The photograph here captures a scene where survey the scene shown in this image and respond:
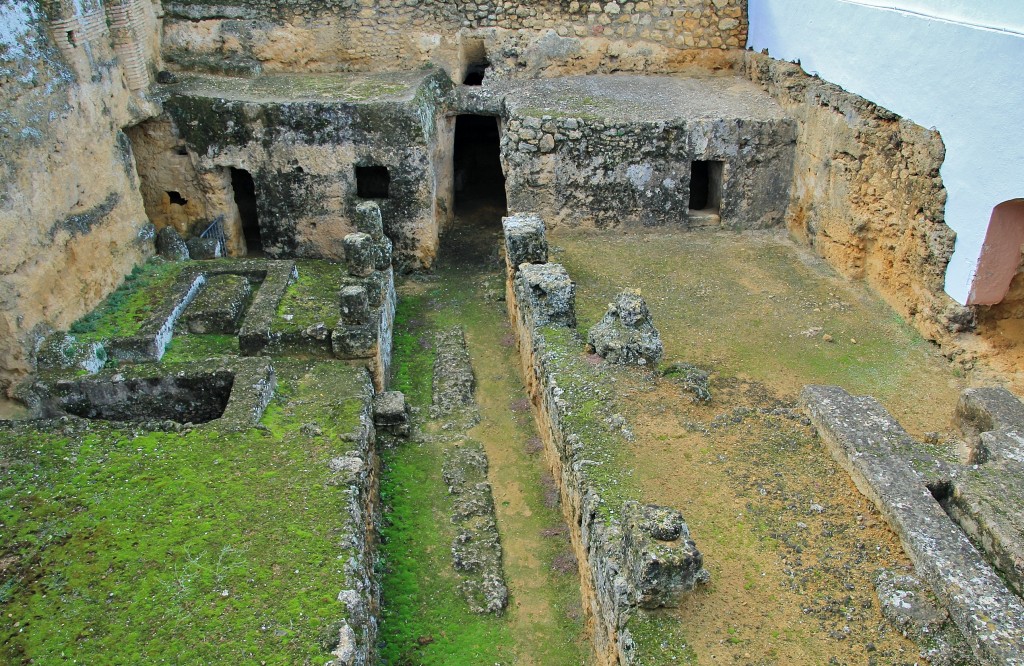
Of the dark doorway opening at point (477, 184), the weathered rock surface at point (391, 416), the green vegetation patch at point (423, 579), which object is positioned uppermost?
the dark doorway opening at point (477, 184)

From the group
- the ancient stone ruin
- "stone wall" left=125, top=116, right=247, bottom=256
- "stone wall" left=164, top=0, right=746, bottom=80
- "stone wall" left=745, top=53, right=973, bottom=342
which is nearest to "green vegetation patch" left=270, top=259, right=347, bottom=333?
the ancient stone ruin

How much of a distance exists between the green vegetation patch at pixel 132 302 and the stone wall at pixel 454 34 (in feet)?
12.0

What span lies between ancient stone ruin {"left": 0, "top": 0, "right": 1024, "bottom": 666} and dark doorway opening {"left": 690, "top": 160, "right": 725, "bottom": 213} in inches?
3.3

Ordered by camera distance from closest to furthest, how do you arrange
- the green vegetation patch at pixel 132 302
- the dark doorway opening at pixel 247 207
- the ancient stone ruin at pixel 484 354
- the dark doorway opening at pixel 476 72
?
the ancient stone ruin at pixel 484 354 → the green vegetation patch at pixel 132 302 → the dark doorway opening at pixel 247 207 → the dark doorway opening at pixel 476 72

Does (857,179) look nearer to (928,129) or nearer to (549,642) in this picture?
(928,129)

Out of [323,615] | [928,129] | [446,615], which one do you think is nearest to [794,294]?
[928,129]

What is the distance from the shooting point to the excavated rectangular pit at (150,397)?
7.68m

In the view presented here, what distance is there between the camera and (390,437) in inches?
330

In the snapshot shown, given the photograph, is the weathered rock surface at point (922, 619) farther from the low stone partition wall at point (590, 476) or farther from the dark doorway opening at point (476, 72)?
the dark doorway opening at point (476, 72)

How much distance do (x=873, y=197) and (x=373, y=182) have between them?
7010 mm

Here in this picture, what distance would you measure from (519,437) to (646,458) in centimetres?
233

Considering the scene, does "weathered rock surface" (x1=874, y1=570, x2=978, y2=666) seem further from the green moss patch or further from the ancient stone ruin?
the green moss patch

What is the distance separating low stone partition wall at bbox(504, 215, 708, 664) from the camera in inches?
198

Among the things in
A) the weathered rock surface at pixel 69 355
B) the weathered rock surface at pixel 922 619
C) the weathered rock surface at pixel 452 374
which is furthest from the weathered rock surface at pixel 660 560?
the weathered rock surface at pixel 69 355
